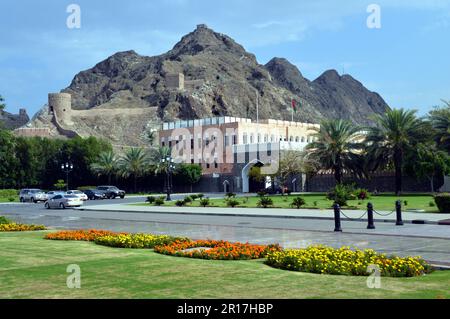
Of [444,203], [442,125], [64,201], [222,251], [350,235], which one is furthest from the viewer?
[442,125]

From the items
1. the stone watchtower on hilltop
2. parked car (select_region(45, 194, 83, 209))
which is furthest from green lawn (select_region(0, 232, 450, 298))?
the stone watchtower on hilltop

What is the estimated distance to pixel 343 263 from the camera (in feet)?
34.0

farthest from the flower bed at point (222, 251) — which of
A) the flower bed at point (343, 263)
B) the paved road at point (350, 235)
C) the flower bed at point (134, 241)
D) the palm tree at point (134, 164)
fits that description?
the palm tree at point (134, 164)

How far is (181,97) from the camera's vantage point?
Result: 187 m

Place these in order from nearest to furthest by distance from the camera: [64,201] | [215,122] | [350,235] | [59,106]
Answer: [350,235] < [64,201] < [215,122] < [59,106]

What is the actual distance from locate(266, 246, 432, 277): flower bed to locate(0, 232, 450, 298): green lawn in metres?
0.30

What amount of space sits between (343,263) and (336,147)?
48.6 metres

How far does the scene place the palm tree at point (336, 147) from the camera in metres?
57.8

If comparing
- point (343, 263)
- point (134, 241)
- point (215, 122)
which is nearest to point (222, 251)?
point (343, 263)

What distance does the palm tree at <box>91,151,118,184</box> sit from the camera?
278 ft

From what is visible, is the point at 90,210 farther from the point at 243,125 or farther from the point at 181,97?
the point at 181,97

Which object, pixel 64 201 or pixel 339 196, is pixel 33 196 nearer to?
pixel 64 201

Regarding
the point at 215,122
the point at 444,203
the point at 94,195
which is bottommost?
the point at 94,195
